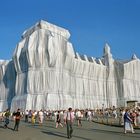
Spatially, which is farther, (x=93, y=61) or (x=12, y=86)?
(x=93, y=61)

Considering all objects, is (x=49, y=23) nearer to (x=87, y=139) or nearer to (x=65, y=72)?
(x=65, y=72)

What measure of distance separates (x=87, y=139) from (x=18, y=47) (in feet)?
195

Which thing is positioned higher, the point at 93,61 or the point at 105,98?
the point at 93,61

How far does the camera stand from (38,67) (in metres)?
70.4

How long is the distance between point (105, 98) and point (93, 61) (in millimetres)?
11069

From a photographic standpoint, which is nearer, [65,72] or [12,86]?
[65,72]

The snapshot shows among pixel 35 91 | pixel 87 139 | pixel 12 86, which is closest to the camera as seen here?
pixel 87 139

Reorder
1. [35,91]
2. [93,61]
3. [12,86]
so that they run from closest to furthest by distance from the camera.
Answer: [35,91] → [12,86] → [93,61]

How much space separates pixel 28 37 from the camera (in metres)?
74.3

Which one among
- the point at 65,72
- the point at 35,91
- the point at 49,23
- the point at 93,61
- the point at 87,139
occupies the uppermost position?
the point at 49,23

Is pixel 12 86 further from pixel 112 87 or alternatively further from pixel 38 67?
pixel 112 87

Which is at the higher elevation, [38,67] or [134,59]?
[134,59]

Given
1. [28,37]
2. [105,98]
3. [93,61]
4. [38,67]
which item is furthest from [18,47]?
[105,98]

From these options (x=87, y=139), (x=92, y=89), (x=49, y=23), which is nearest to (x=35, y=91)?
(x=49, y=23)
